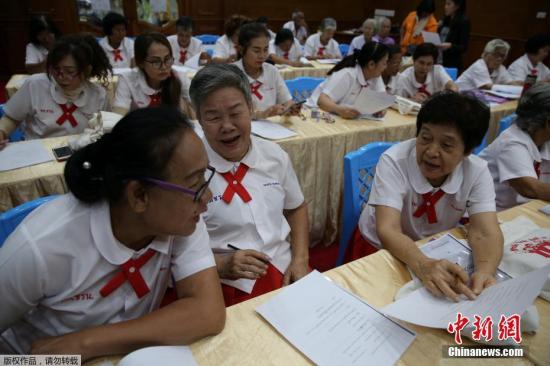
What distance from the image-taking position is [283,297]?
0.96 m

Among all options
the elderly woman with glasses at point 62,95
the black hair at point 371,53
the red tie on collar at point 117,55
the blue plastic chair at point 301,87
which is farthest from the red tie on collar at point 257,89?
the red tie on collar at point 117,55

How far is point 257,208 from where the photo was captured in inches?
55.7

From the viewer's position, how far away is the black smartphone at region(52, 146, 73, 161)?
6.30ft

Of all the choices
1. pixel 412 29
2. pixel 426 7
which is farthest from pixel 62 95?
pixel 412 29

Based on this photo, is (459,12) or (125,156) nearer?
(125,156)

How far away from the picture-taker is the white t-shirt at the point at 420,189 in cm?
139

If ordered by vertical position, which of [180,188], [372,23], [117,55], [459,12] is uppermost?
[459,12]

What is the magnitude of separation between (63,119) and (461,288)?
8.26 feet

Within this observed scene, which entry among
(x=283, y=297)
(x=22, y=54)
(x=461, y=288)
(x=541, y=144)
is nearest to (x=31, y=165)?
(x=283, y=297)

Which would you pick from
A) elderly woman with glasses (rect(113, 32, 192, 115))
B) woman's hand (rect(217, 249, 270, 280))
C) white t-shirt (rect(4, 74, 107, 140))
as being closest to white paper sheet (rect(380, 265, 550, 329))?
woman's hand (rect(217, 249, 270, 280))

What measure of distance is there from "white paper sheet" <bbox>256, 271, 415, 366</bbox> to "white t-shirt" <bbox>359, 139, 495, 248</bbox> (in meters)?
0.54

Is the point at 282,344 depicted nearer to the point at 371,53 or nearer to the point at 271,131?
the point at 271,131

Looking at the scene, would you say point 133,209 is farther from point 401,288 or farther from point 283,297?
point 401,288

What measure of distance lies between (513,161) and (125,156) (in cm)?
181
